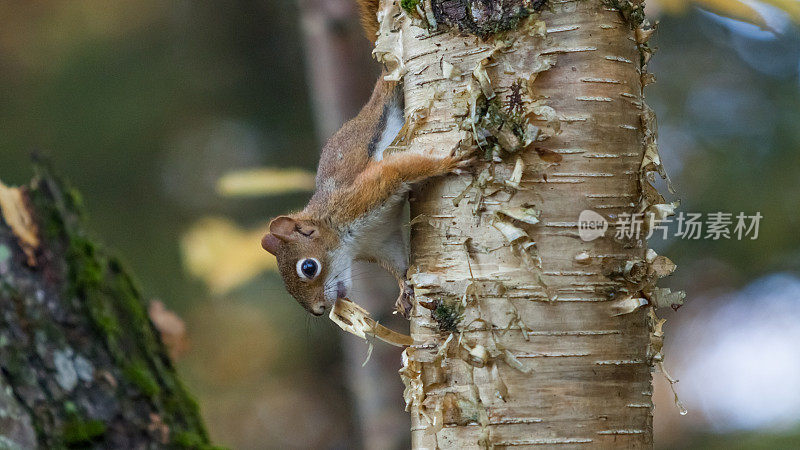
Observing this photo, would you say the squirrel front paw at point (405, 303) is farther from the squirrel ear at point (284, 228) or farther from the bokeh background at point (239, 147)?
the bokeh background at point (239, 147)

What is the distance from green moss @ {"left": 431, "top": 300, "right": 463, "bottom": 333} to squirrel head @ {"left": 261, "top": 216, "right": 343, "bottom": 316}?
862 mm

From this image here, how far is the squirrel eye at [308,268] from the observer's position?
2422 millimetres

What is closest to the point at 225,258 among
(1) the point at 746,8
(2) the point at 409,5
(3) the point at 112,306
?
(3) the point at 112,306

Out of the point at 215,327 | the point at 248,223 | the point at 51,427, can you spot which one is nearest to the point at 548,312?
the point at 51,427

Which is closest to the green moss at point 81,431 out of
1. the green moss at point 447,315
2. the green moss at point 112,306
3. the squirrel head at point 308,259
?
the green moss at point 112,306

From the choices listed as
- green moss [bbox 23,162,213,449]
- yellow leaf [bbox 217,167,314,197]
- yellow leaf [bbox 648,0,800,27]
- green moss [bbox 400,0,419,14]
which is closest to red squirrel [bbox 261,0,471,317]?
yellow leaf [bbox 217,167,314,197]

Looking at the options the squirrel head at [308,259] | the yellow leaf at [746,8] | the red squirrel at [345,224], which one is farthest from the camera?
the squirrel head at [308,259]

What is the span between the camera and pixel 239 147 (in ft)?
19.3

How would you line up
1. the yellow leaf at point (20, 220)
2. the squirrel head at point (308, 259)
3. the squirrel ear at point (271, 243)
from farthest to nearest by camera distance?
the squirrel ear at point (271, 243) → the squirrel head at point (308, 259) → the yellow leaf at point (20, 220)

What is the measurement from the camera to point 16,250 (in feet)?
6.64

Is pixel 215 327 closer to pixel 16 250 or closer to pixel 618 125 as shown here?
pixel 16 250

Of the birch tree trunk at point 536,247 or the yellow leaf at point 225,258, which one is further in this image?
the yellow leaf at point 225,258

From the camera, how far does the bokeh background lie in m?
4.25

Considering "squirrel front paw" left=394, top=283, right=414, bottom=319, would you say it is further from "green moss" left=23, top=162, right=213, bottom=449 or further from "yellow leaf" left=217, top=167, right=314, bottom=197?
"yellow leaf" left=217, top=167, right=314, bottom=197
